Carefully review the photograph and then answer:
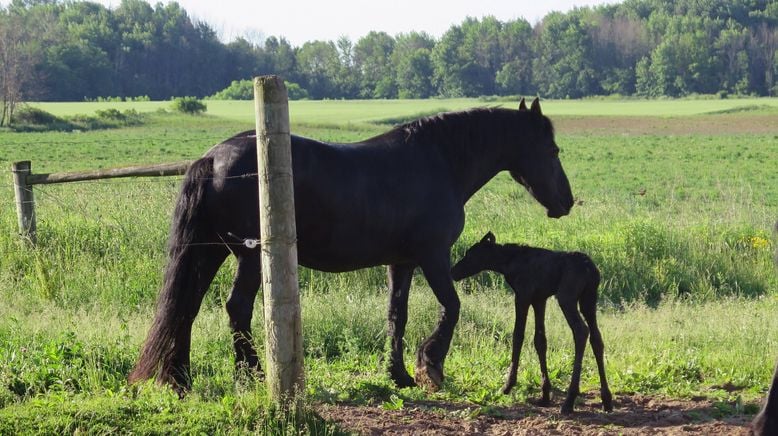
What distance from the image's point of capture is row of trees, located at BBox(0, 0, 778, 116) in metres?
89.9

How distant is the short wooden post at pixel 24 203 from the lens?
10477mm

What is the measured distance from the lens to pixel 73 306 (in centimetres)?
927

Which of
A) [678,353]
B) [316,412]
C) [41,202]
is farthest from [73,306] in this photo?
[678,353]

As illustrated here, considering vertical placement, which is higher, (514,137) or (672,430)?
(514,137)

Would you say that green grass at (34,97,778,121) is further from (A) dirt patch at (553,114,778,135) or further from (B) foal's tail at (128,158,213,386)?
(B) foal's tail at (128,158,213,386)

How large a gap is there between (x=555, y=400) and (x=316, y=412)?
1.80 m

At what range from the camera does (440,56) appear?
331 feet

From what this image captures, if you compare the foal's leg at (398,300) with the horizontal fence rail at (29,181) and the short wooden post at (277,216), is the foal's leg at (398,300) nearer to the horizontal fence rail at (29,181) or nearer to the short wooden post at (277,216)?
the short wooden post at (277,216)

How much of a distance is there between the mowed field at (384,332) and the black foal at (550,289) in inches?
9.1

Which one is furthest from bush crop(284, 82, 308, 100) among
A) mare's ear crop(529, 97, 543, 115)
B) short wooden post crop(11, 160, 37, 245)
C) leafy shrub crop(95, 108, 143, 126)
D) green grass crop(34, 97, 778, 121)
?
mare's ear crop(529, 97, 543, 115)

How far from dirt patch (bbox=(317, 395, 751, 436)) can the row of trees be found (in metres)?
77.6

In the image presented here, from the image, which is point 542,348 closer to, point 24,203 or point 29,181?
point 24,203

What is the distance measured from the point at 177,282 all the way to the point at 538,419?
2469 millimetres

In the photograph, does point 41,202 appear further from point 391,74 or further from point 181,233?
point 391,74
